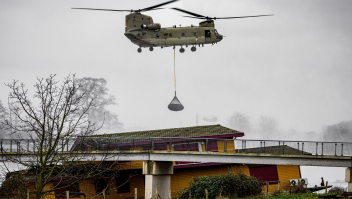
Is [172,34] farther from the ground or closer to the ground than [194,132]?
farther from the ground

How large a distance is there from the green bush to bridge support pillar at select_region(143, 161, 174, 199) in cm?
264

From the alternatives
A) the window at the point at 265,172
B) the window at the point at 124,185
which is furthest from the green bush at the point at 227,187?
the window at the point at 124,185

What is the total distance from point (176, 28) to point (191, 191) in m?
20.6

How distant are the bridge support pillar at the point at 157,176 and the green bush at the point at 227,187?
2.64m

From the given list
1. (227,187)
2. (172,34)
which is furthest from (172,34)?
(227,187)

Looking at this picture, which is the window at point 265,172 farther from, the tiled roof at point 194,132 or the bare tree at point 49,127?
the bare tree at point 49,127

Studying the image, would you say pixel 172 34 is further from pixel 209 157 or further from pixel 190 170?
pixel 209 157

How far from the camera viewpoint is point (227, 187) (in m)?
28.7

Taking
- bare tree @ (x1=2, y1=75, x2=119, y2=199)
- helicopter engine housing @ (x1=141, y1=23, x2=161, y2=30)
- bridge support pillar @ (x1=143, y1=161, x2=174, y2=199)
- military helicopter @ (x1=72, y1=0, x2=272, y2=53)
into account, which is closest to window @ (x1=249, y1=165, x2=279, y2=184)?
bridge support pillar @ (x1=143, y1=161, x2=174, y2=199)

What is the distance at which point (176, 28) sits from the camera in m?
44.4

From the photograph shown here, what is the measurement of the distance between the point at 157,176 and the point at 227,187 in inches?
224

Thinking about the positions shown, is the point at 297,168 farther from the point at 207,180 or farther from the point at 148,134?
the point at 148,134

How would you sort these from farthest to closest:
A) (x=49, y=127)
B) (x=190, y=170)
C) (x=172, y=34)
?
(x=172, y=34) → (x=190, y=170) → (x=49, y=127)

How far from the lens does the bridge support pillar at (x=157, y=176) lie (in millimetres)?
30577
